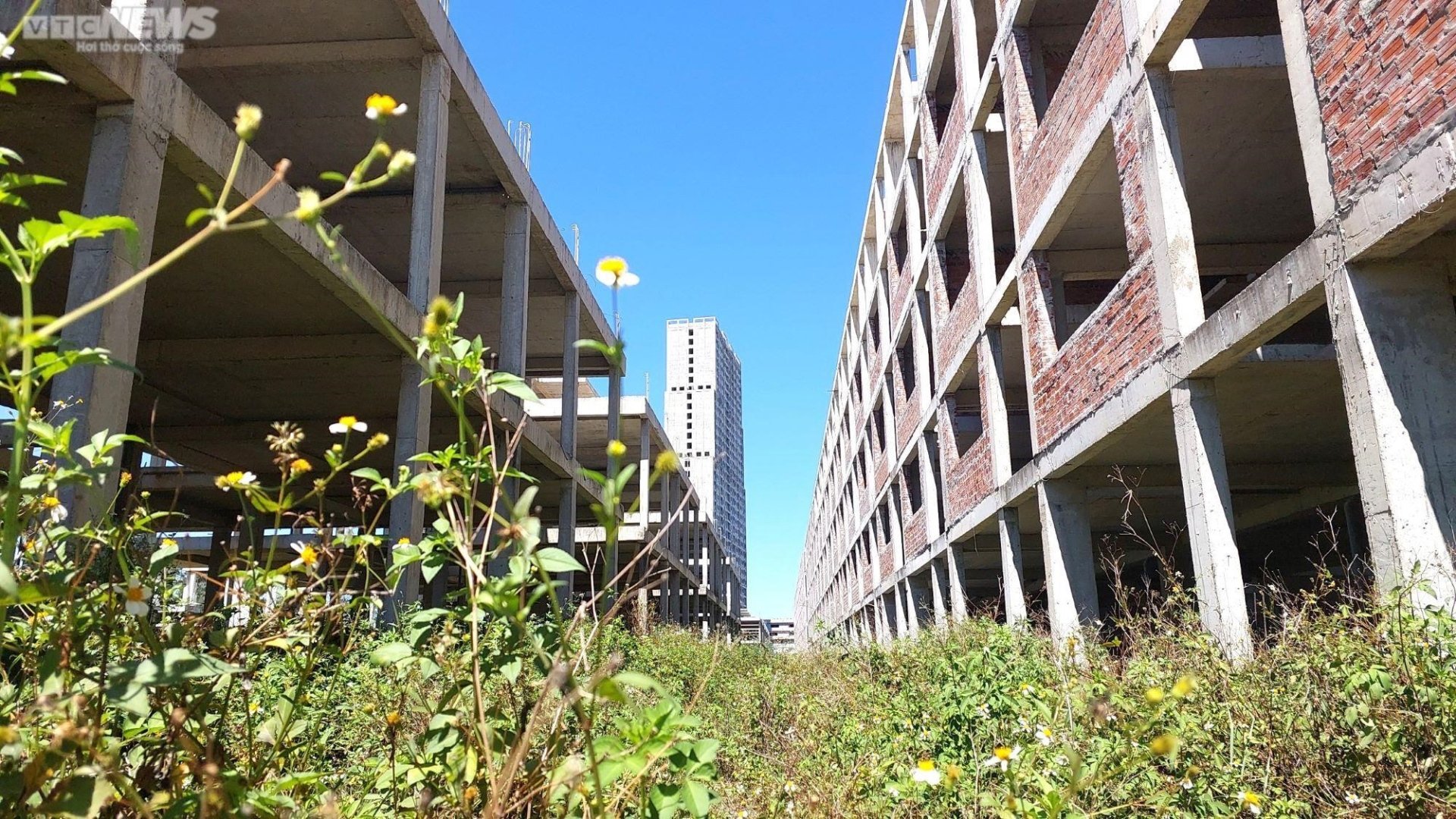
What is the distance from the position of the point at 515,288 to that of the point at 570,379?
2.80 metres

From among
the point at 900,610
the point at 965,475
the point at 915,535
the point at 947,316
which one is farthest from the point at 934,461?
the point at 900,610

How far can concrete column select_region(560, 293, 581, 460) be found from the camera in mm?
13820

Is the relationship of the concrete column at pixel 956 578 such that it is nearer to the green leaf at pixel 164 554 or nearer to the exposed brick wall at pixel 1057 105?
the exposed brick wall at pixel 1057 105

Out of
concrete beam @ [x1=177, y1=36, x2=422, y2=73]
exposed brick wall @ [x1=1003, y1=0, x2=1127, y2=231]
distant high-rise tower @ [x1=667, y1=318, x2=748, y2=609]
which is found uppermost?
distant high-rise tower @ [x1=667, y1=318, x2=748, y2=609]

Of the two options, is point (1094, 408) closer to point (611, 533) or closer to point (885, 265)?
point (611, 533)

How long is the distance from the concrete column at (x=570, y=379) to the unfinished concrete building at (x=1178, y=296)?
552cm

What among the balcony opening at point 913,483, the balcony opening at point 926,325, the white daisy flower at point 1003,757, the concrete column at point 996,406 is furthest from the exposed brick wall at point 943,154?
the white daisy flower at point 1003,757

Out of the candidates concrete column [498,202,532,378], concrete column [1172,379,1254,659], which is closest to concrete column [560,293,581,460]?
concrete column [498,202,532,378]

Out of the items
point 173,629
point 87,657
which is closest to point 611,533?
point 173,629

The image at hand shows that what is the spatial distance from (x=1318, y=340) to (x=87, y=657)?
1099cm

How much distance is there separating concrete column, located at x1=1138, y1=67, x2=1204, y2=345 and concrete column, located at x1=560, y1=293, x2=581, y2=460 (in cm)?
837

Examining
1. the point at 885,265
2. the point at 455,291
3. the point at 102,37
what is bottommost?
the point at 102,37

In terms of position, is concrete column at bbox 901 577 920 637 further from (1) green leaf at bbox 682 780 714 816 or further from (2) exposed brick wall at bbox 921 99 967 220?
(1) green leaf at bbox 682 780 714 816

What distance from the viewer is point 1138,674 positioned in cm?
430
